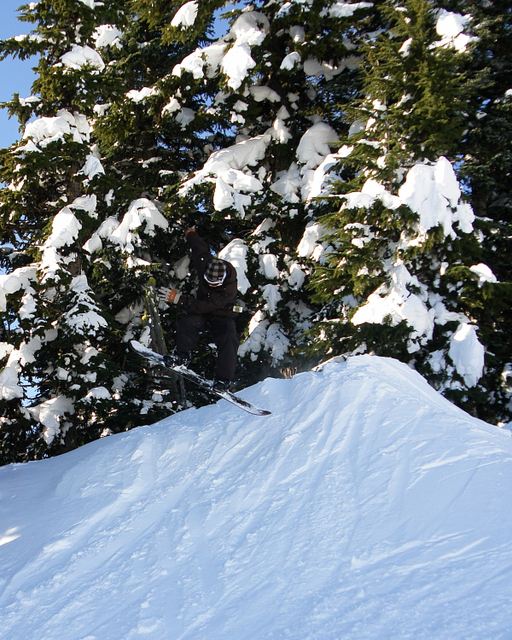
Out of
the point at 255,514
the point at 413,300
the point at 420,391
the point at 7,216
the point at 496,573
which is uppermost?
the point at 7,216

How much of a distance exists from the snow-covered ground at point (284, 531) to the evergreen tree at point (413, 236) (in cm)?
307

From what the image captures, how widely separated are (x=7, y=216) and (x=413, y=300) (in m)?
8.65

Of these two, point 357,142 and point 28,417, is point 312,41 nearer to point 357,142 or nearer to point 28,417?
point 357,142

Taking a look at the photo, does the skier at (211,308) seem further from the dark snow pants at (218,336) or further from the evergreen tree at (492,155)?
the evergreen tree at (492,155)

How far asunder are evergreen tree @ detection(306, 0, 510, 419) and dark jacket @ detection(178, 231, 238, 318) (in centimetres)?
283

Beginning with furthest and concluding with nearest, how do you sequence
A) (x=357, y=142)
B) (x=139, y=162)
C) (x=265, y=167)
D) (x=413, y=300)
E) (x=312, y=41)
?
(x=139, y=162) → (x=265, y=167) → (x=312, y=41) → (x=357, y=142) → (x=413, y=300)

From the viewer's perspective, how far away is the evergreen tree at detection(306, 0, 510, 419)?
7633 millimetres

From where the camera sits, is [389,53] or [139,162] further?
[139,162]

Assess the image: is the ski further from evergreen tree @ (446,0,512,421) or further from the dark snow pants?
evergreen tree @ (446,0,512,421)

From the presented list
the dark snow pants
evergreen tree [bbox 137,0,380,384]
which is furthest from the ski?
evergreen tree [bbox 137,0,380,384]

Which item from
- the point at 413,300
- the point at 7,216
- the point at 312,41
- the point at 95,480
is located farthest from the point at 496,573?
the point at 312,41

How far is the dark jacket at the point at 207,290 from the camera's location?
5941 millimetres

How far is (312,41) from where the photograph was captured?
10.9 m

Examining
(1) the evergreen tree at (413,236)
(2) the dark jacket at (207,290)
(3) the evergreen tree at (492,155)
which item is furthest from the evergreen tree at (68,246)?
(3) the evergreen tree at (492,155)
